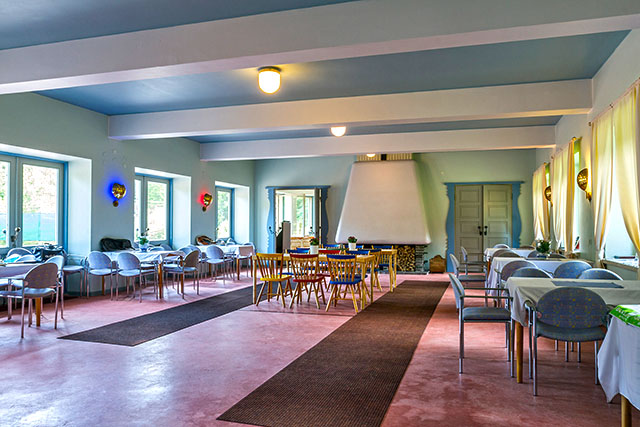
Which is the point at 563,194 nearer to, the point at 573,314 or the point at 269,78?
the point at 573,314

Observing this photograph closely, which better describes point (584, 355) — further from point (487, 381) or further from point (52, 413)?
point (52, 413)

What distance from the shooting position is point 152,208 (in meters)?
10.2

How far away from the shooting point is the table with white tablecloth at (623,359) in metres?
2.30

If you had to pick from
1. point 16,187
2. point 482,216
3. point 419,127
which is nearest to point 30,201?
point 16,187

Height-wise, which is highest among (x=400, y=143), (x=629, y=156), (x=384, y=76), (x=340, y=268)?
(x=384, y=76)

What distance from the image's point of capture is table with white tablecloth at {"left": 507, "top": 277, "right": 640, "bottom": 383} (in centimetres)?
328

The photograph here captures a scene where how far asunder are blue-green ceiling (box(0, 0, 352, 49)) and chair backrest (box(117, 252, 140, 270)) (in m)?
3.48

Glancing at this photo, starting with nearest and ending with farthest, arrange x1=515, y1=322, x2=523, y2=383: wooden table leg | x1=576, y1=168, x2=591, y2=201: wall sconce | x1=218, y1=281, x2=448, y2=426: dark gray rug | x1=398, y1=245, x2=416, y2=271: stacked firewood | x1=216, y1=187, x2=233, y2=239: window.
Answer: x1=218, y1=281, x2=448, y2=426: dark gray rug < x1=515, y1=322, x2=523, y2=383: wooden table leg < x1=576, y1=168, x2=591, y2=201: wall sconce < x1=398, y1=245, x2=416, y2=271: stacked firewood < x1=216, y1=187, x2=233, y2=239: window

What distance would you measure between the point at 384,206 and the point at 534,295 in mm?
8284

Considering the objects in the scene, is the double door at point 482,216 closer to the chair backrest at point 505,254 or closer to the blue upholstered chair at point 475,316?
the chair backrest at point 505,254

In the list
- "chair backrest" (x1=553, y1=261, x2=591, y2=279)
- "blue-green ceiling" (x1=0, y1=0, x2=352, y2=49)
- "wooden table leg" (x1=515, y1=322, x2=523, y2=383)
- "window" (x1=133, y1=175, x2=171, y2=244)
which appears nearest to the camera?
"wooden table leg" (x1=515, y1=322, x2=523, y2=383)

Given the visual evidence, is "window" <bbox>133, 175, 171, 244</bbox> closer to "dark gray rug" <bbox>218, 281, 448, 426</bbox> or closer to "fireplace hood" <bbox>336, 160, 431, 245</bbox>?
"fireplace hood" <bbox>336, 160, 431, 245</bbox>

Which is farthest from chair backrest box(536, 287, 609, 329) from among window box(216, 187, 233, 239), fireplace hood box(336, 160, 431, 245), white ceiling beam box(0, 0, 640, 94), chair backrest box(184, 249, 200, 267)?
window box(216, 187, 233, 239)

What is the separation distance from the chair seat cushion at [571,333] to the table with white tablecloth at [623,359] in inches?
15.7
